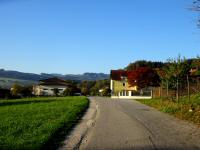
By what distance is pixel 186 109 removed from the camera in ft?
85.3

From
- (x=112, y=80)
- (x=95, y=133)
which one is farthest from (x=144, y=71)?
(x=95, y=133)

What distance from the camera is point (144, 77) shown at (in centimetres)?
9500

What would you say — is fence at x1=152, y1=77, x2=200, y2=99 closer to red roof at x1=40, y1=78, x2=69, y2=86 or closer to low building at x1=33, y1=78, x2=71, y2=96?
low building at x1=33, y1=78, x2=71, y2=96

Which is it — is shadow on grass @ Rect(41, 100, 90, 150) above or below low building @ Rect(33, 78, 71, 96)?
below

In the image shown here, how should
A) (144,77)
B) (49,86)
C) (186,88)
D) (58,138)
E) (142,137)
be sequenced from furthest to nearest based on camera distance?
(49,86) < (144,77) < (186,88) < (142,137) < (58,138)

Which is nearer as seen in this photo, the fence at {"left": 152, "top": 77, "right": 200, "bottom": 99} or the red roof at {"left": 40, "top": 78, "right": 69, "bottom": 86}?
the fence at {"left": 152, "top": 77, "right": 200, "bottom": 99}

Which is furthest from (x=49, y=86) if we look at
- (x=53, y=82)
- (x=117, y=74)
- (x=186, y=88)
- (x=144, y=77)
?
(x=186, y=88)

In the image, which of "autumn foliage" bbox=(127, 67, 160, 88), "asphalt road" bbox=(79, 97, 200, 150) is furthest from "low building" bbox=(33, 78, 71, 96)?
"asphalt road" bbox=(79, 97, 200, 150)

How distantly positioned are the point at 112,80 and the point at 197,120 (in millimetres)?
113769

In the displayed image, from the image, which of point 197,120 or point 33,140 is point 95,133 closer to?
point 33,140

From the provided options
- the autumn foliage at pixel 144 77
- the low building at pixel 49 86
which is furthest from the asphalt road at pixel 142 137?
the low building at pixel 49 86

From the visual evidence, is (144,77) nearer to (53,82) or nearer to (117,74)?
(117,74)

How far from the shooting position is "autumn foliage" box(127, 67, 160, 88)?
9412 cm

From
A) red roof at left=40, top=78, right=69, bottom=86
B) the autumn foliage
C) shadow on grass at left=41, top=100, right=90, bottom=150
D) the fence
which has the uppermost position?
red roof at left=40, top=78, right=69, bottom=86
